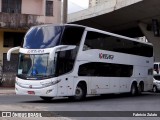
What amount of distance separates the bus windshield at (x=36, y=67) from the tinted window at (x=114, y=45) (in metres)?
2.61

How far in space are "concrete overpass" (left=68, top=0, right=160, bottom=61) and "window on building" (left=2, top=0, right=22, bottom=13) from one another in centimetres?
764

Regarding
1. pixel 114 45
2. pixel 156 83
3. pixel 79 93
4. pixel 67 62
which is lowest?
pixel 156 83

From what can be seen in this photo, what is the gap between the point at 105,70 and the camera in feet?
77.1

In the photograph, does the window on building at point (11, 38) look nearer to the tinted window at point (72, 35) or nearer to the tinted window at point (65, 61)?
the tinted window at point (72, 35)

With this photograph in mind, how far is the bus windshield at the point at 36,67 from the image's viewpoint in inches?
769

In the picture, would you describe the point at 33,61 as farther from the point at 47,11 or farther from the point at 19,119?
the point at 47,11

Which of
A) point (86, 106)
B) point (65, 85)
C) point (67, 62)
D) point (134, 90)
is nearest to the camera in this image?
point (86, 106)

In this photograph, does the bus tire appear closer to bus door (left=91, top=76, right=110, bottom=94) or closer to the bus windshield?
bus door (left=91, top=76, right=110, bottom=94)

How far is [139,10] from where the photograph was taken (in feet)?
129

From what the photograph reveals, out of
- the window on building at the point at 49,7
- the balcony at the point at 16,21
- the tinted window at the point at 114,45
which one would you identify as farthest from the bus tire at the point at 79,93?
the window on building at the point at 49,7

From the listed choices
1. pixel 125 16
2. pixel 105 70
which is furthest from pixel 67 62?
pixel 125 16

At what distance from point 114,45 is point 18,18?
1692 centimetres

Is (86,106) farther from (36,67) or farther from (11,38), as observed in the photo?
(11,38)

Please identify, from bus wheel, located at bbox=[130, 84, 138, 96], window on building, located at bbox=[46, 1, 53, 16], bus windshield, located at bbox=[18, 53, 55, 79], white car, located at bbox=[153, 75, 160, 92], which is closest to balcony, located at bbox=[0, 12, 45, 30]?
window on building, located at bbox=[46, 1, 53, 16]
